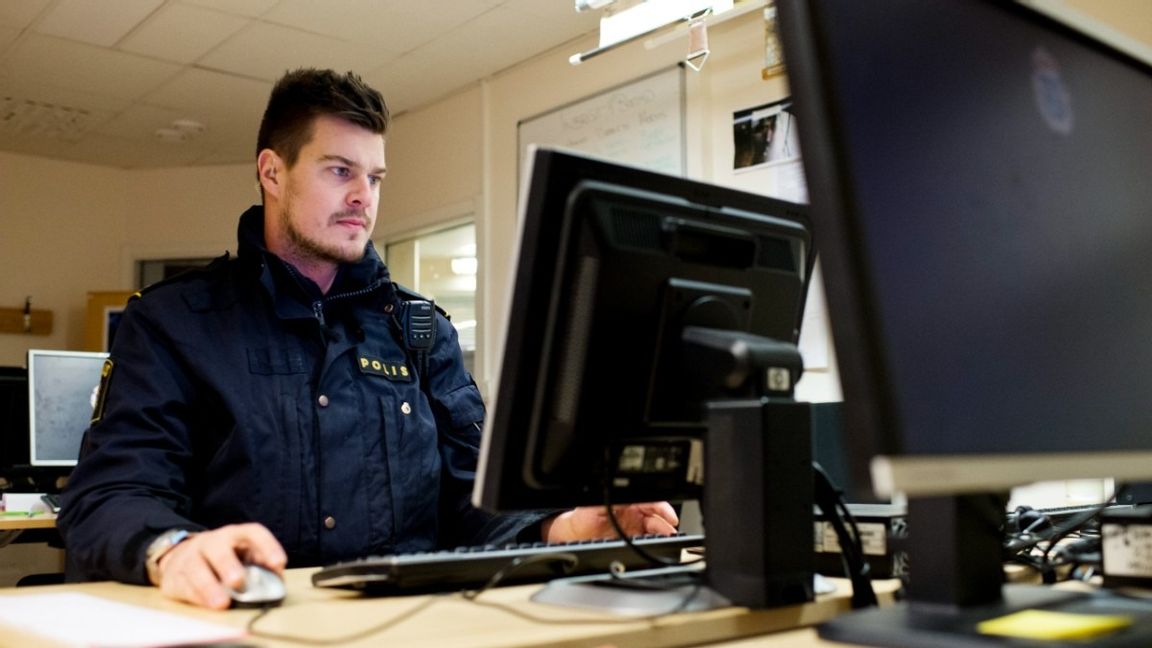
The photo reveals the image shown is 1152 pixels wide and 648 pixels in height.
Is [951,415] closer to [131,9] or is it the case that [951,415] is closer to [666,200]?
[666,200]

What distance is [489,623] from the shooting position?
85cm

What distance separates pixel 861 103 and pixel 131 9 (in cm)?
416

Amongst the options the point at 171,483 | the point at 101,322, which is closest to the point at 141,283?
the point at 101,322

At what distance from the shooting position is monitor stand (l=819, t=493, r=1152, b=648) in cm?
79

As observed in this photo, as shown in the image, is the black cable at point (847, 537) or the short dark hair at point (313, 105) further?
the short dark hair at point (313, 105)

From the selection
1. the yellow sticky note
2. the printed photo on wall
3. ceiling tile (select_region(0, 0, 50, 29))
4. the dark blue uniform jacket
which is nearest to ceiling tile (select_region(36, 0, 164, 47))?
ceiling tile (select_region(0, 0, 50, 29))

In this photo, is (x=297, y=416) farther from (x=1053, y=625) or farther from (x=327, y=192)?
(x=1053, y=625)

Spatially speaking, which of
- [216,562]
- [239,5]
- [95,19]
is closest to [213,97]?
[95,19]

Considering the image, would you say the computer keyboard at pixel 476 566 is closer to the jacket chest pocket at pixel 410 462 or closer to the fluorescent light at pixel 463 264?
the jacket chest pocket at pixel 410 462

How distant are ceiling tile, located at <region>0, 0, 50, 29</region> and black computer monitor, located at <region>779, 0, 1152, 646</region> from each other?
167 inches

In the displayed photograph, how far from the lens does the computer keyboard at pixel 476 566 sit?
1.01 metres

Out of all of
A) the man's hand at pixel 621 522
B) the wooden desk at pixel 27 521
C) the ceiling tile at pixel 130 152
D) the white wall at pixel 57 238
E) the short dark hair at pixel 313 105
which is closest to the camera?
the man's hand at pixel 621 522

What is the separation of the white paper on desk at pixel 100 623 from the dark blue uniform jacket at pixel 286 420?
393mm

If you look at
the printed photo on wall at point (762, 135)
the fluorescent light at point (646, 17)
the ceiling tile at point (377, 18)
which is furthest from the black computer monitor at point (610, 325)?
the ceiling tile at point (377, 18)
